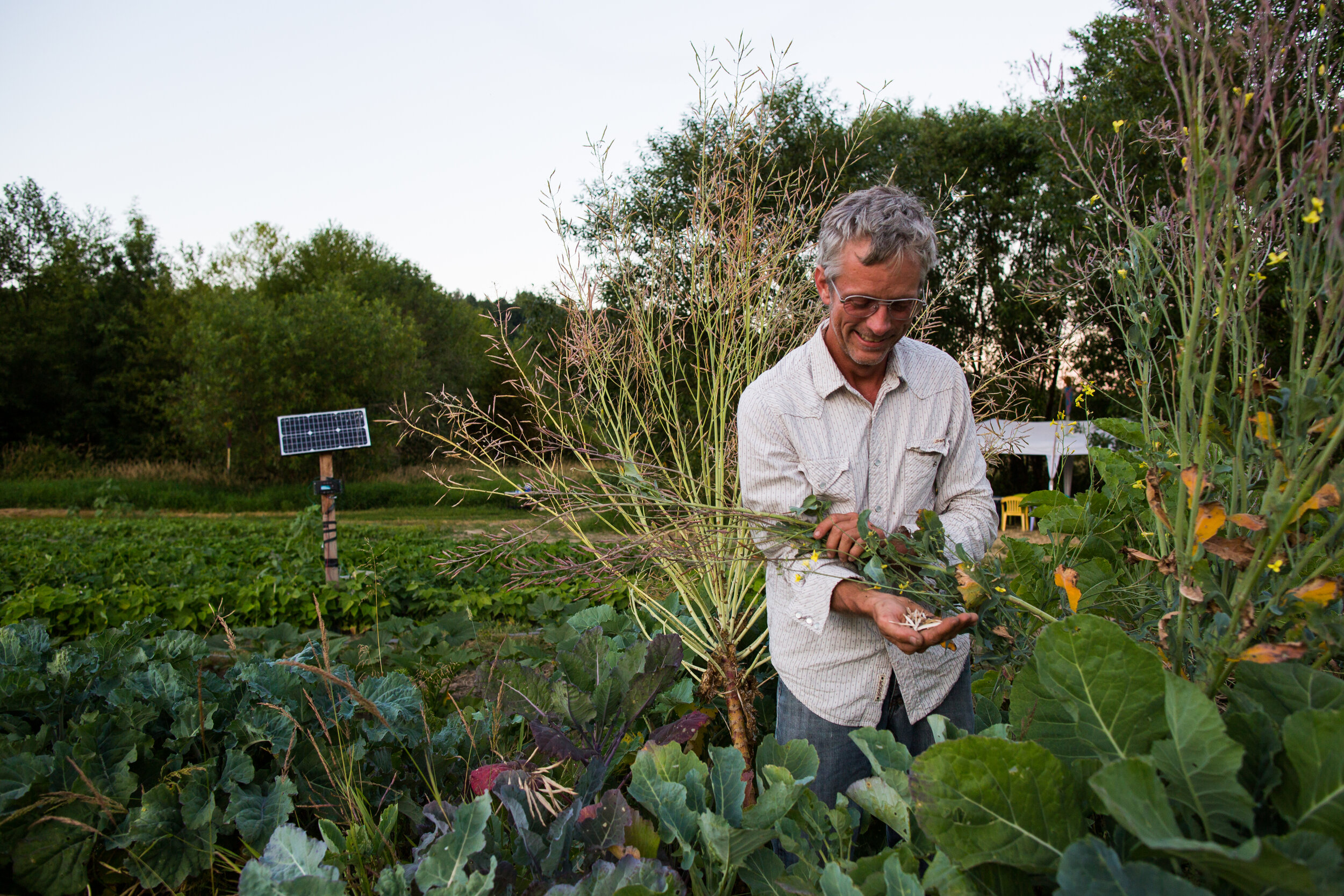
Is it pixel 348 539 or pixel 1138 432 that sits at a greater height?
pixel 1138 432

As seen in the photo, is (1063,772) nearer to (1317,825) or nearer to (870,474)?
(1317,825)

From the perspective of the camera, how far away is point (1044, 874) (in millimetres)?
799

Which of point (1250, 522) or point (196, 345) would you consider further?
point (196, 345)

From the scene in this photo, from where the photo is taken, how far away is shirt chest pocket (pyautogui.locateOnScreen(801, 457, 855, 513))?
5.32 ft

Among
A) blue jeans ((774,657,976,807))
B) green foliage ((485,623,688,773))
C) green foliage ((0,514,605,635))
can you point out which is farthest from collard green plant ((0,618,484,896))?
green foliage ((0,514,605,635))

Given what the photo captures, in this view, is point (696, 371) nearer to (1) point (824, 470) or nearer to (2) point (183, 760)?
(1) point (824, 470)

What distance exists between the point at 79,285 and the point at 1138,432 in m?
31.4

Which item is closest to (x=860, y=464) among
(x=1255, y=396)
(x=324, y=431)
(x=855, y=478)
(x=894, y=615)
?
(x=855, y=478)

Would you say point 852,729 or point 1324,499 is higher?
point 1324,499

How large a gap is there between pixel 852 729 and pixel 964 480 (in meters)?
0.58

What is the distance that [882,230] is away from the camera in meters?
1.49

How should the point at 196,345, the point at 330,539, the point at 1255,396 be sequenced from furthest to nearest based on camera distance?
the point at 196,345, the point at 330,539, the point at 1255,396

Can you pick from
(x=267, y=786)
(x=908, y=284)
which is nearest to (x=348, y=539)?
(x=267, y=786)

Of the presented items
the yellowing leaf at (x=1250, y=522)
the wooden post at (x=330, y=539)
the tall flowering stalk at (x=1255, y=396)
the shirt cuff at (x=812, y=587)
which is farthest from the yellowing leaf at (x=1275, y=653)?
the wooden post at (x=330, y=539)
